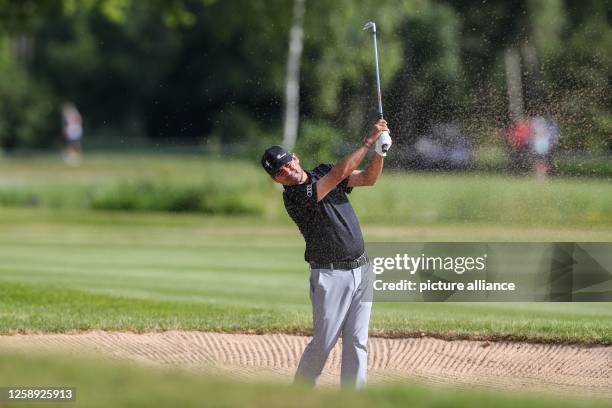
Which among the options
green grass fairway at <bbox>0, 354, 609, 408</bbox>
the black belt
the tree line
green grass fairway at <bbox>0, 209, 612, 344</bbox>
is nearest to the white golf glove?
the black belt

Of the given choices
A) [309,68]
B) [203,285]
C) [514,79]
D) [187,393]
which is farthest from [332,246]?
[309,68]

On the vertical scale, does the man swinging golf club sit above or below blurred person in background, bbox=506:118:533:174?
below

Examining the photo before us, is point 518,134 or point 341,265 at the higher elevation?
point 518,134

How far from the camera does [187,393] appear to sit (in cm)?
585

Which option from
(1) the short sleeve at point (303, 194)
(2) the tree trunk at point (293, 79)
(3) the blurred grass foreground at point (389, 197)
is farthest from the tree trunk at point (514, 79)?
(1) the short sleeve at point (303, 194)

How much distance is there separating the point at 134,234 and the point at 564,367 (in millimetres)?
15948

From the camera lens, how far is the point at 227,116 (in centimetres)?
5194

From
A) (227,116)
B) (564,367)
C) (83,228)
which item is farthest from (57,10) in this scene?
(564,367)

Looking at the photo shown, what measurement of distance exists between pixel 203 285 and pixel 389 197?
11.8m

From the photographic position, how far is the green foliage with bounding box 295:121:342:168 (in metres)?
22.7

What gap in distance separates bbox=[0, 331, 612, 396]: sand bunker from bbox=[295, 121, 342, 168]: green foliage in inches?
447

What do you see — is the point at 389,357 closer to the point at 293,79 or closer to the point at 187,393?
the point at 187,393

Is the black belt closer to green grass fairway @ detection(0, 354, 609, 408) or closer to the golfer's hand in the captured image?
the golfer's hand


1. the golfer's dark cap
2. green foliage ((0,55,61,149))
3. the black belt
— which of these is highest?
green foliage ((0,55,61,149))
